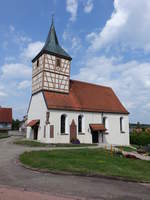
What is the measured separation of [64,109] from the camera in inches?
939

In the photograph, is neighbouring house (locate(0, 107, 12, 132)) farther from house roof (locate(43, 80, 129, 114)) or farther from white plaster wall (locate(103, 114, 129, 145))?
white plaster wall (locate(103, 114, 129, 145))

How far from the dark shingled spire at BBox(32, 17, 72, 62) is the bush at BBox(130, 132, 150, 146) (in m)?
17.6

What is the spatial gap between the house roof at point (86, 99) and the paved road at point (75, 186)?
15.4 meters

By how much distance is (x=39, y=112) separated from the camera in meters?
24.8

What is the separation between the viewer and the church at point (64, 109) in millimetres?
23328

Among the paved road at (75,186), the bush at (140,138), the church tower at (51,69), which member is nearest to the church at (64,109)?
the church tower at (51,69)

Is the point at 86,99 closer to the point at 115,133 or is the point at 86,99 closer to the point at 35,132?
the point at 115,133

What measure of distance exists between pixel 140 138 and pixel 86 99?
12.0 metres

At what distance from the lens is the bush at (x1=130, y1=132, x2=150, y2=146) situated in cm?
3025

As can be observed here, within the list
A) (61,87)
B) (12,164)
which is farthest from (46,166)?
(61,87)

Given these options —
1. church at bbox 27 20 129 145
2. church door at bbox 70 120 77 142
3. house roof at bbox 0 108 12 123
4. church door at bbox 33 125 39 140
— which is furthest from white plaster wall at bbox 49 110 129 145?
house roof at bbox 0 108 12 123

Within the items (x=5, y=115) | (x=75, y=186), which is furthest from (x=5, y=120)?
(x=75, y=186)

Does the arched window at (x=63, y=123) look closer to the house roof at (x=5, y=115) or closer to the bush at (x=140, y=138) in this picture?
the bush at (x=140, y=138)

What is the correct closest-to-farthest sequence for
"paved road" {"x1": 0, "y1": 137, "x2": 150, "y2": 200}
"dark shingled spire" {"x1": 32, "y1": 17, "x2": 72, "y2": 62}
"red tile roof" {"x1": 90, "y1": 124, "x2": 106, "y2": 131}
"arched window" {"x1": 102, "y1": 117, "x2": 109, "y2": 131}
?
"paved road" {"x1": 0, "y1": 137, "x2": 150, "y2": 200} < "red tile roof" {"x1": 90, "y1": 124, "x2": 106, "y2": 131} < "dark shingled spire" {"x1": 32, "y1": 17, "x2": 72, "y2": 62} < "arched window" {"x1": 102, "y1": 117, "x2": 109, "y2": 131}
